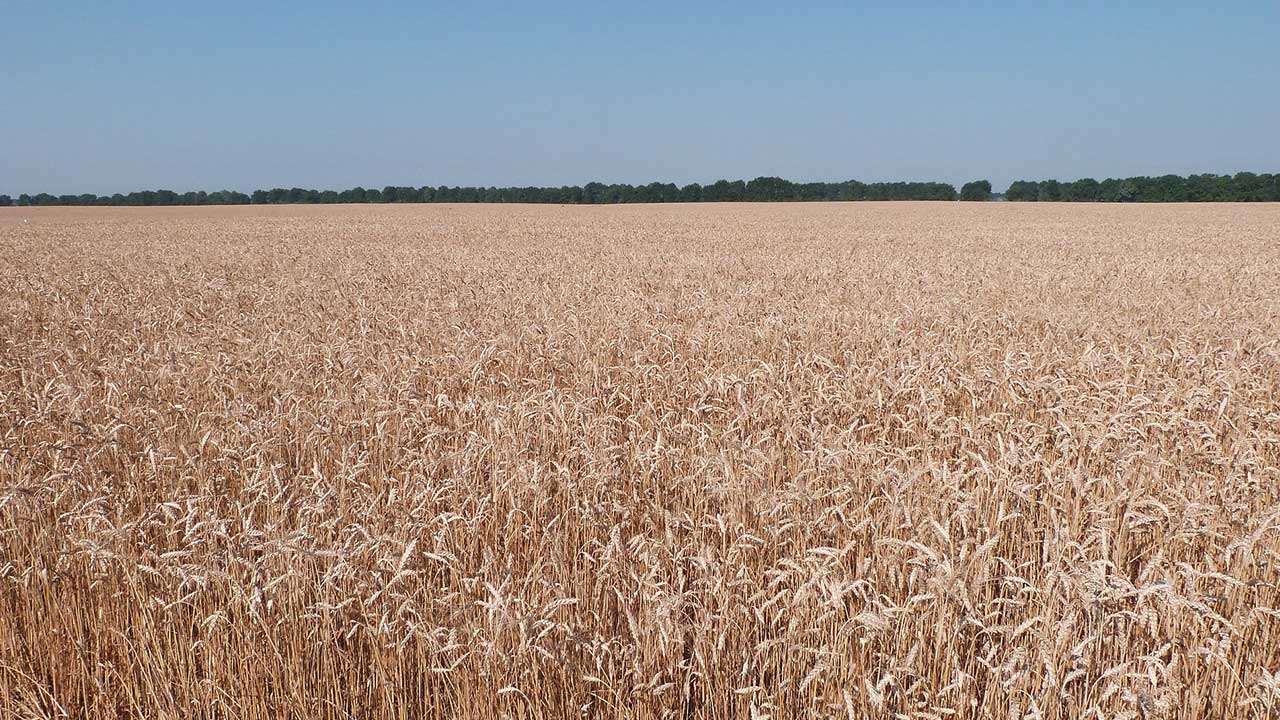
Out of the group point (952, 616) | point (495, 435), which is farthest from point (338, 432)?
point (952, 616)

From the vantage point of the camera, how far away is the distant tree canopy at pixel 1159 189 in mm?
76250

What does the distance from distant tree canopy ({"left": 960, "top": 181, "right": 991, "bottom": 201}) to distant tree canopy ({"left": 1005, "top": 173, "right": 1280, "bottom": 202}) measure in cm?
269

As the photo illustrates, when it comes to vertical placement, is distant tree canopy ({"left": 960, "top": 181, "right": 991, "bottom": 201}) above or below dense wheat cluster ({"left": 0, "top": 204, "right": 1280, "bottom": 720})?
above

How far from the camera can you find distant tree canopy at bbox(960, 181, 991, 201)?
87.5m

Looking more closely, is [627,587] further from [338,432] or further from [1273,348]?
[1273,348]

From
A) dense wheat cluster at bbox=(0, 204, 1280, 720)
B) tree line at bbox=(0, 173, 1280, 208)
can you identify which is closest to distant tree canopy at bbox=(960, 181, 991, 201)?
tree line at bbox=(0, 173, 1280, 208)

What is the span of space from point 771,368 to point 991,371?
4.68 ft

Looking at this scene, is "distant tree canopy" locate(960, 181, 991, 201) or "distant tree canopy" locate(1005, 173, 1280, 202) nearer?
"distant tree canopy" locate(1005, 173, 1280, 202)

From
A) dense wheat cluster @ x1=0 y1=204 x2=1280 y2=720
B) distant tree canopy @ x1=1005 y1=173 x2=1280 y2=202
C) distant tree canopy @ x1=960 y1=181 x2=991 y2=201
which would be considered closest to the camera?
dense wheat cluster @ x1=0 y1=204 x2=1280 y2=720

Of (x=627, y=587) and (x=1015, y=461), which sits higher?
(x=1015, y=461)

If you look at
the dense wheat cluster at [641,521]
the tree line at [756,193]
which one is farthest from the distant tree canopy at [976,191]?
the dense wheat cluster at [641,521]

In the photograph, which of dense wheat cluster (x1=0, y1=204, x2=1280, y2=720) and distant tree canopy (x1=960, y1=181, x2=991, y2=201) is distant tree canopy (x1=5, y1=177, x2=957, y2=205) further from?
dense wheat cluster (x1=0, y1=204, x2=1280, y2=720)

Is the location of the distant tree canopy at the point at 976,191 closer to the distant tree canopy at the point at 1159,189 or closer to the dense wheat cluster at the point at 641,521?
the distant tree canopy at the point at 1159,189

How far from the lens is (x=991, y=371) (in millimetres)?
4926
